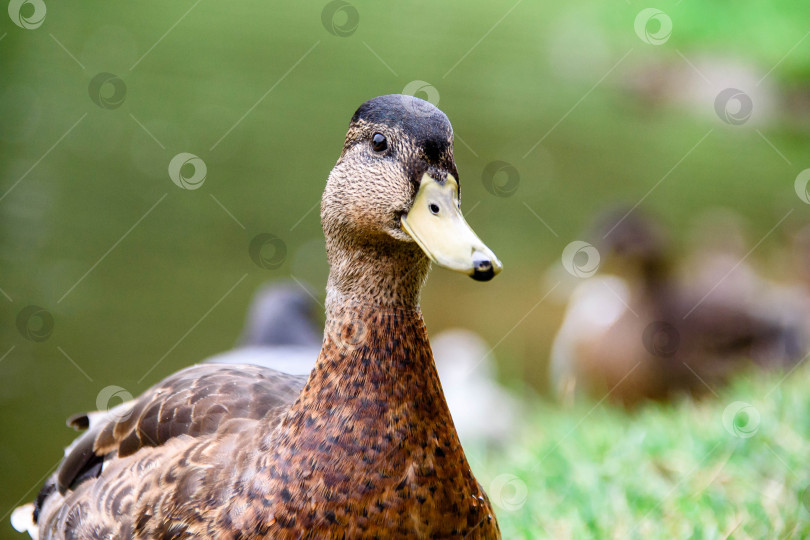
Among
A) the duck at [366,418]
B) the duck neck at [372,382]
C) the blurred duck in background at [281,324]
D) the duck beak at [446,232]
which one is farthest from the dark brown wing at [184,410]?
the blurred duck in background at [281,324]

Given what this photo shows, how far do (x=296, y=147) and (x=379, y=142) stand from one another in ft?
25.2

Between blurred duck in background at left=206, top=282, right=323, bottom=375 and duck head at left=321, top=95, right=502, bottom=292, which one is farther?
blurred duck in background at left=206, top=282, right=323, bottom=375

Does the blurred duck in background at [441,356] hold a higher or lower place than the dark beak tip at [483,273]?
lower

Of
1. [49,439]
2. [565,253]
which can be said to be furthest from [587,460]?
[565,253]

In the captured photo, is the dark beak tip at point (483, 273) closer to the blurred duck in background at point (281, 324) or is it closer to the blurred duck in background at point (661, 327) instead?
the blurred duck in background at point (661, 327)

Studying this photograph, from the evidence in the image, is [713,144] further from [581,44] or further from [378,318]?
[378,318]

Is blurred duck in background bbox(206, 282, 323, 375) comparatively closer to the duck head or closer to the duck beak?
the duck head

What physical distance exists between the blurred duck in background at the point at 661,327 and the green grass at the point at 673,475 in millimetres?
969

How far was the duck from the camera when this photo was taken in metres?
2.01

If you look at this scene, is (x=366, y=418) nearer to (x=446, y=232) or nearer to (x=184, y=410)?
(x=446, y=232)

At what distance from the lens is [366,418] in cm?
207

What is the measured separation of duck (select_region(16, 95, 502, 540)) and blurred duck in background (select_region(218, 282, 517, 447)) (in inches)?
88.7

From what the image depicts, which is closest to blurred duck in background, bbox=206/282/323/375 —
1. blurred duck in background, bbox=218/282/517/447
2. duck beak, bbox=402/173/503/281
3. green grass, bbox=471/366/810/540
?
blurred duck in background, bbox=218/282/517/447

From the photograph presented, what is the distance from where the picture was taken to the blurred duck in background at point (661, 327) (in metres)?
5.26
